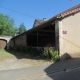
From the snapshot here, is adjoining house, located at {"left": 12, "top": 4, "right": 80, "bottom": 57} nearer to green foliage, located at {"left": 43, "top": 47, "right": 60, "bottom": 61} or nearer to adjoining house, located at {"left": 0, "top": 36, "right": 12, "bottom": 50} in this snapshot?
green foliage, located at {"left": 43, "top": 47, "right": 60, "bottom": 61}

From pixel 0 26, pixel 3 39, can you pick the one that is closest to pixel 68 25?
pixel 3 39

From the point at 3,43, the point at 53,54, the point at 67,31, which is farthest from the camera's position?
the point at 3,43

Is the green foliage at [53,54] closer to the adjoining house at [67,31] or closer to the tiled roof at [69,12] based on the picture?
the adjoining house at [67,31]

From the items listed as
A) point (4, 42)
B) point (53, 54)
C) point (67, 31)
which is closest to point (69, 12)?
point (67, 31)

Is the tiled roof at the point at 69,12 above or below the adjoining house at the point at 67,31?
above

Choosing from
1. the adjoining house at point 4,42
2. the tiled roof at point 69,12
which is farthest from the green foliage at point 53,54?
the adjoining house at point 4,42

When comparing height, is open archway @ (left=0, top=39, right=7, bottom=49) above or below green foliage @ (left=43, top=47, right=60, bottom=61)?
above

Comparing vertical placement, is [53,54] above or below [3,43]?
below

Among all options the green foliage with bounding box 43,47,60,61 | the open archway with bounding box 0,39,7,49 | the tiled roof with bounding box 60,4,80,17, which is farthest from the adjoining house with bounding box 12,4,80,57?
the open archway with bounding box 0,39,7,49

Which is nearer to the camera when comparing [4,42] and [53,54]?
[53,54]

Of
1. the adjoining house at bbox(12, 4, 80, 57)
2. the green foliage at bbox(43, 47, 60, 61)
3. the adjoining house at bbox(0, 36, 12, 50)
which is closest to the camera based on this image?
the green foliage at bbox(43, 47, 60, 61)

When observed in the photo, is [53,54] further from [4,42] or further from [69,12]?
[4,42]

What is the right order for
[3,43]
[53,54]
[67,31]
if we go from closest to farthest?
[53,54]
[67,31]
[3,43]

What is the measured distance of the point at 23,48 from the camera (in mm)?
24156
